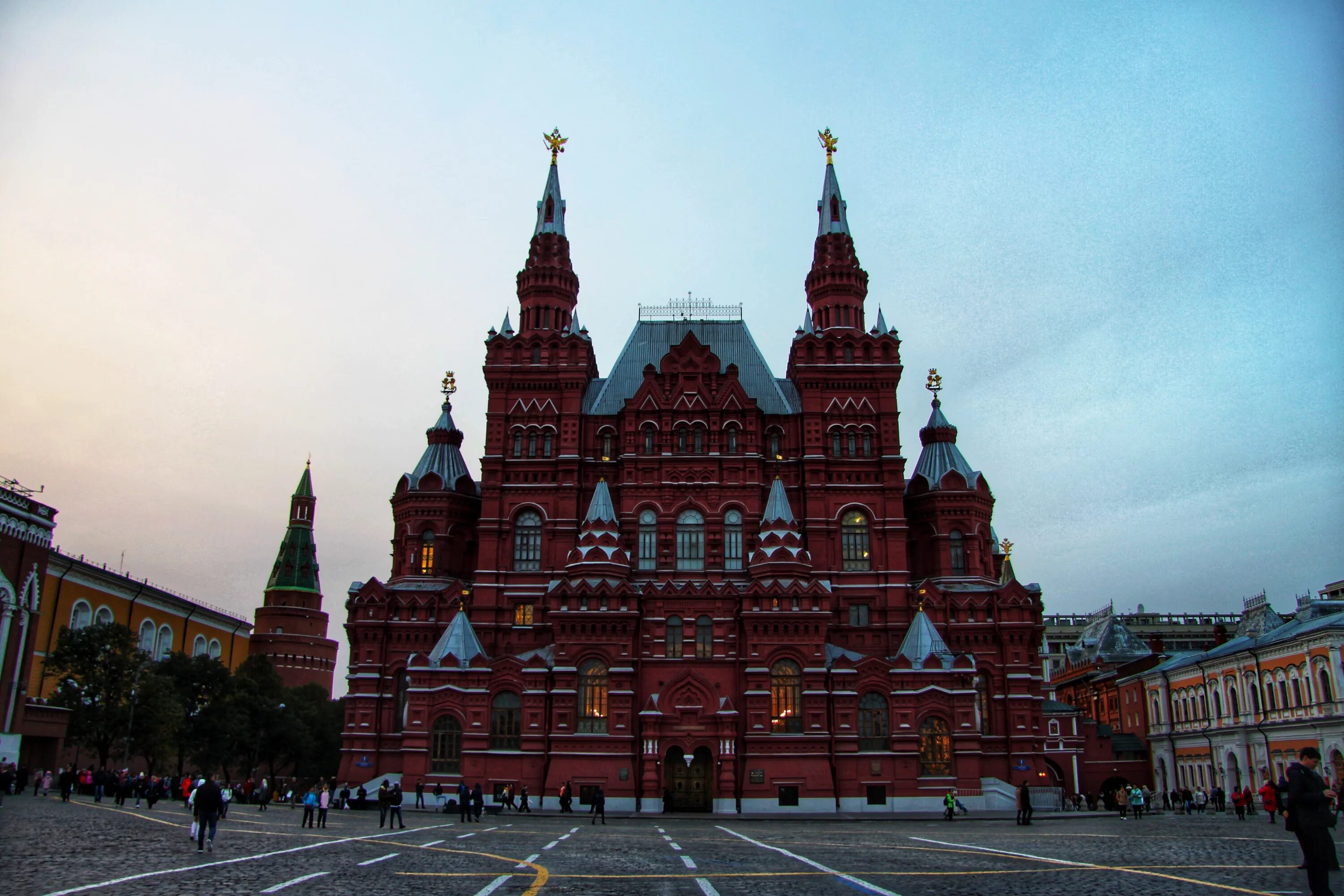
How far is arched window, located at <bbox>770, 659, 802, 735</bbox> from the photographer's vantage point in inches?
2008

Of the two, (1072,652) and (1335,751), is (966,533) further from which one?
(1072,652)

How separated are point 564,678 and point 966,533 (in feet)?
81.5

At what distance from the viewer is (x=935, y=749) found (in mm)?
50938

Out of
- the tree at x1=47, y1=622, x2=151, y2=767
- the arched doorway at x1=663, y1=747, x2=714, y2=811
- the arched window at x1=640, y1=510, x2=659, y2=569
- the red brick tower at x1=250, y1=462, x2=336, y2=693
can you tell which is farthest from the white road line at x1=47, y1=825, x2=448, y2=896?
the red brick tower at x1=250, y1=462, x2=336, y2=693

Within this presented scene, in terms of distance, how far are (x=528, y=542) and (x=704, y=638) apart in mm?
11914

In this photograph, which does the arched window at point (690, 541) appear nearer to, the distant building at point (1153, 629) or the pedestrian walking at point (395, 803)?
the pedestrian walking at point (395, 803)

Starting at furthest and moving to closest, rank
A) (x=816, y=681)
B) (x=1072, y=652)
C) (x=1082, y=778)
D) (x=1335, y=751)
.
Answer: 1. (x=1072, y=652)
2. (x=1082, y=778)
3. (x=1335, y=751)
4. (x=816, y=681)

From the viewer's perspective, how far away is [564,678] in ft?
169

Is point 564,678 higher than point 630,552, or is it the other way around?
point 630,552

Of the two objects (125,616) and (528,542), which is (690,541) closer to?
(528,542)

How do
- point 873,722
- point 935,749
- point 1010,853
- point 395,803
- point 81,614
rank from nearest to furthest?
1. point 1010,853
2. point 395,803
3. point 935,749
4. point 873,722
5. point 81,614

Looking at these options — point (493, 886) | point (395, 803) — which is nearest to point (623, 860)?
point (493, 886)

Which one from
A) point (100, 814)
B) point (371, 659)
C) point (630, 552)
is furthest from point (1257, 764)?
point (100, 814)

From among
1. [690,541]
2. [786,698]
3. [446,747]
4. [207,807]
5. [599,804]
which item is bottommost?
[599,804]
